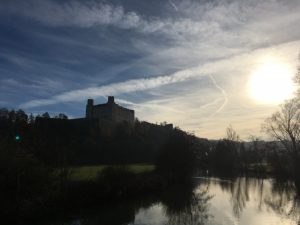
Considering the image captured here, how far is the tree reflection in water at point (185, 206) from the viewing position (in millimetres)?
24312

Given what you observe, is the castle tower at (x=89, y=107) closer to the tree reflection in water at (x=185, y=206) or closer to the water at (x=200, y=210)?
the tree reflection in water at (x=185, y=206)

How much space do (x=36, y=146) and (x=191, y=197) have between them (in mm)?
17321

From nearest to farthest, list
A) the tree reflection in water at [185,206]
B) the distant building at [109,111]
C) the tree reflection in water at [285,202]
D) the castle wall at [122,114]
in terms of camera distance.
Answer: the tree reflection in water at [185,206]
the tree reflection in water at [285,202]
the distant building at [109,111]
the castle wall at [122,114]

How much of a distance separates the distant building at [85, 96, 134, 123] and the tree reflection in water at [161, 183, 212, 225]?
79.9 metres

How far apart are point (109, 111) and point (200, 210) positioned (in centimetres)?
9602

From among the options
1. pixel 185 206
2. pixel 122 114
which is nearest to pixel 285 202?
pixel 185 206

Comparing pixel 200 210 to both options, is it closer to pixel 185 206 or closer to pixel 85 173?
pixel 185 206

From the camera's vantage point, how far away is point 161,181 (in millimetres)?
42188

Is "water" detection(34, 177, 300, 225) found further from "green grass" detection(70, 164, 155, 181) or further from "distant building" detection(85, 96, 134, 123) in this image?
"distant building" detection(85, 96, 134, 123)

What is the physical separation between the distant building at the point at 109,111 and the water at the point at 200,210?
83.2 meters

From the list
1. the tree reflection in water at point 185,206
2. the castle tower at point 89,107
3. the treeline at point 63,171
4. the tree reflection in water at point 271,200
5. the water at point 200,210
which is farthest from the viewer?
the castle tower at point 89,107

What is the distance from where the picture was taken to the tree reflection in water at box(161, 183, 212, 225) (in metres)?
24.3

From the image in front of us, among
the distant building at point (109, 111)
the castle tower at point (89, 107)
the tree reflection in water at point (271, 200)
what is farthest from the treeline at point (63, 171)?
→ the castle tower at point (89, 107)

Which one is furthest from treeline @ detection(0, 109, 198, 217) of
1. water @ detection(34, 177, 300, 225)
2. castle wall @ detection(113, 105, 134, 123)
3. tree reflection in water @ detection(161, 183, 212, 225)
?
castle wall @ detection(113, 105, 134, 123)
